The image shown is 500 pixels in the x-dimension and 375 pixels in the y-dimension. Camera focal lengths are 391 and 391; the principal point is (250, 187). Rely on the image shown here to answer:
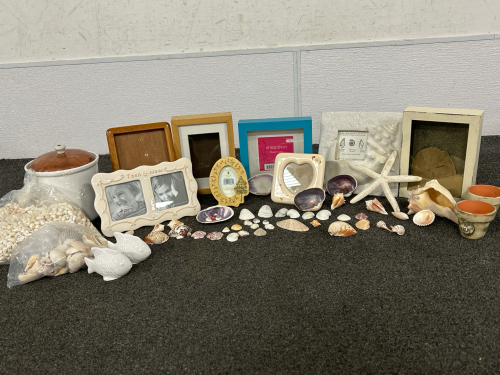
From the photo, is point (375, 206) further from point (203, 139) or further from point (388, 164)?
point (203, 139)

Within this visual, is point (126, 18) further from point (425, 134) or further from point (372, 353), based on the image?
point (372, 353)

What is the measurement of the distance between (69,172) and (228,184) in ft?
1.69

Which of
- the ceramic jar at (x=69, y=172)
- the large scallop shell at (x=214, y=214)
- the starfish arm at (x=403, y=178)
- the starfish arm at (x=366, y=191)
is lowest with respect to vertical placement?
the large scallop shell at (x=214, y=214)

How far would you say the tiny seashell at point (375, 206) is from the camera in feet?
4.20

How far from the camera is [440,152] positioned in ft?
4.17

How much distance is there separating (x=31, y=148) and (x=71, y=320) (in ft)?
5.28

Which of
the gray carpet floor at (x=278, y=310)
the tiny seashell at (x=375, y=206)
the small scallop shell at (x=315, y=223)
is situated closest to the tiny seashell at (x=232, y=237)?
the gray carpet floor at (x=278, y=310)

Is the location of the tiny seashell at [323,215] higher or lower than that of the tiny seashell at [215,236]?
higher

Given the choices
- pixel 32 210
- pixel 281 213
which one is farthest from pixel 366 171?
pixel 32 210

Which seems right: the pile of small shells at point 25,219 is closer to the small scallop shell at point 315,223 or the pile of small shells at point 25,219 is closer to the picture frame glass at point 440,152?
the small scallop shell at point 315,223

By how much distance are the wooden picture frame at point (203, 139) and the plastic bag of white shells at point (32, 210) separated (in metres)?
0.40

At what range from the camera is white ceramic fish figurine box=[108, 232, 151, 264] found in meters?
1.06

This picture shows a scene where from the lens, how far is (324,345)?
793 millimetres

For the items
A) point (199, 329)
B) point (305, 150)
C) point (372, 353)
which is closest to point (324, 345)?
point (372, 353)
